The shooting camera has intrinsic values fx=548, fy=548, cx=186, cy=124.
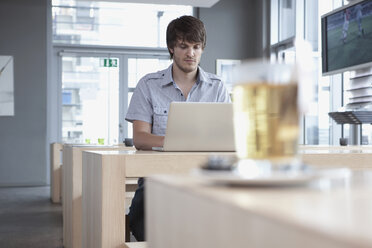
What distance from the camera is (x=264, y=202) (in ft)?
1.33

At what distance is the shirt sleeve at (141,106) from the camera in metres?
2.38

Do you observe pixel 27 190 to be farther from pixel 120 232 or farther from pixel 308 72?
pixel 308 72

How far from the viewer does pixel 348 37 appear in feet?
14.9

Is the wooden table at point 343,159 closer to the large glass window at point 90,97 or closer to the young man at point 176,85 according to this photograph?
the young man at point 176,85

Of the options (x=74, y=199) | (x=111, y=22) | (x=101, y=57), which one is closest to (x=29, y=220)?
(x=74, y=199)

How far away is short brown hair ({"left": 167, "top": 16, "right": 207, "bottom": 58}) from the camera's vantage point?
2342 mm

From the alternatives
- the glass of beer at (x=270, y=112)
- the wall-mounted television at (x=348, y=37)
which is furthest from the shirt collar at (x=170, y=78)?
the wall-mounted television at (x=348, y=37)

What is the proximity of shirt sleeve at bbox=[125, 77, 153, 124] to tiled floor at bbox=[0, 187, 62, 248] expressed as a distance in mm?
1388

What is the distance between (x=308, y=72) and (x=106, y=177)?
3.07 ft

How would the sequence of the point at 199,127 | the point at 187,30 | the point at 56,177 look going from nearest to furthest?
the point at 199,127 < the point at 187,30 < the point at 56,177

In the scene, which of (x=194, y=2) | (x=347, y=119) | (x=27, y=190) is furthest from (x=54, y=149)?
(x=347, y=119)

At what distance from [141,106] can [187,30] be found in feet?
1.27

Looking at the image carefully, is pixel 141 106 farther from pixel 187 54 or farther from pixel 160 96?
pixel 187 54

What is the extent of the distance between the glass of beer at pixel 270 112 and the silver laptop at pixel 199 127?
99 cm
